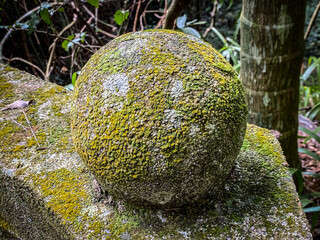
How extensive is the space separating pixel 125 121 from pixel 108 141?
9cm

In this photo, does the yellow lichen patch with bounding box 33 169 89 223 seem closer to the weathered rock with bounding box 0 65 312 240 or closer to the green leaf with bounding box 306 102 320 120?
the weathered rock with bounding box 0 65 312 240

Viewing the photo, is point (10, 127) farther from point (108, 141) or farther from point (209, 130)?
point (209, 130)

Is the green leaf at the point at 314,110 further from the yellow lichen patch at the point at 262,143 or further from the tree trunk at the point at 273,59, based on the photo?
the yellow lichen patch at the point at 262,143

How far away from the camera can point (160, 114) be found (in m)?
0.83

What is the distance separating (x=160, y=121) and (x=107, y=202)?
443 millimetres

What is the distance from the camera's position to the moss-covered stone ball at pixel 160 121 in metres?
0.82

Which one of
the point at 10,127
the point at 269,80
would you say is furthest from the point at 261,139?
the point at 10,127

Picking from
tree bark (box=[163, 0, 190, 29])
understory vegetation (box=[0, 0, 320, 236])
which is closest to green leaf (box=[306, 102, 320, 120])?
understory vegetation (box=[0, 0, 320, 236])

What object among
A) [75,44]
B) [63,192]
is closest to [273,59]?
[63,192]

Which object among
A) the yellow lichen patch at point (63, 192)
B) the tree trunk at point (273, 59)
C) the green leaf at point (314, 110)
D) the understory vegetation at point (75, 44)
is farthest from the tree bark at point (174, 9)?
the green leaf at point (314, 110)

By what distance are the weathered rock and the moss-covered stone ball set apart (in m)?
0.09

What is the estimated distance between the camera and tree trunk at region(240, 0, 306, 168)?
5.20 feet

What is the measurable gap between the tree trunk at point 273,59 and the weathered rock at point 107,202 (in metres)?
0.48

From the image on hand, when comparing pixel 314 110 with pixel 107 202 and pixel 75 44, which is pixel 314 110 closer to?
pixel 75 44
